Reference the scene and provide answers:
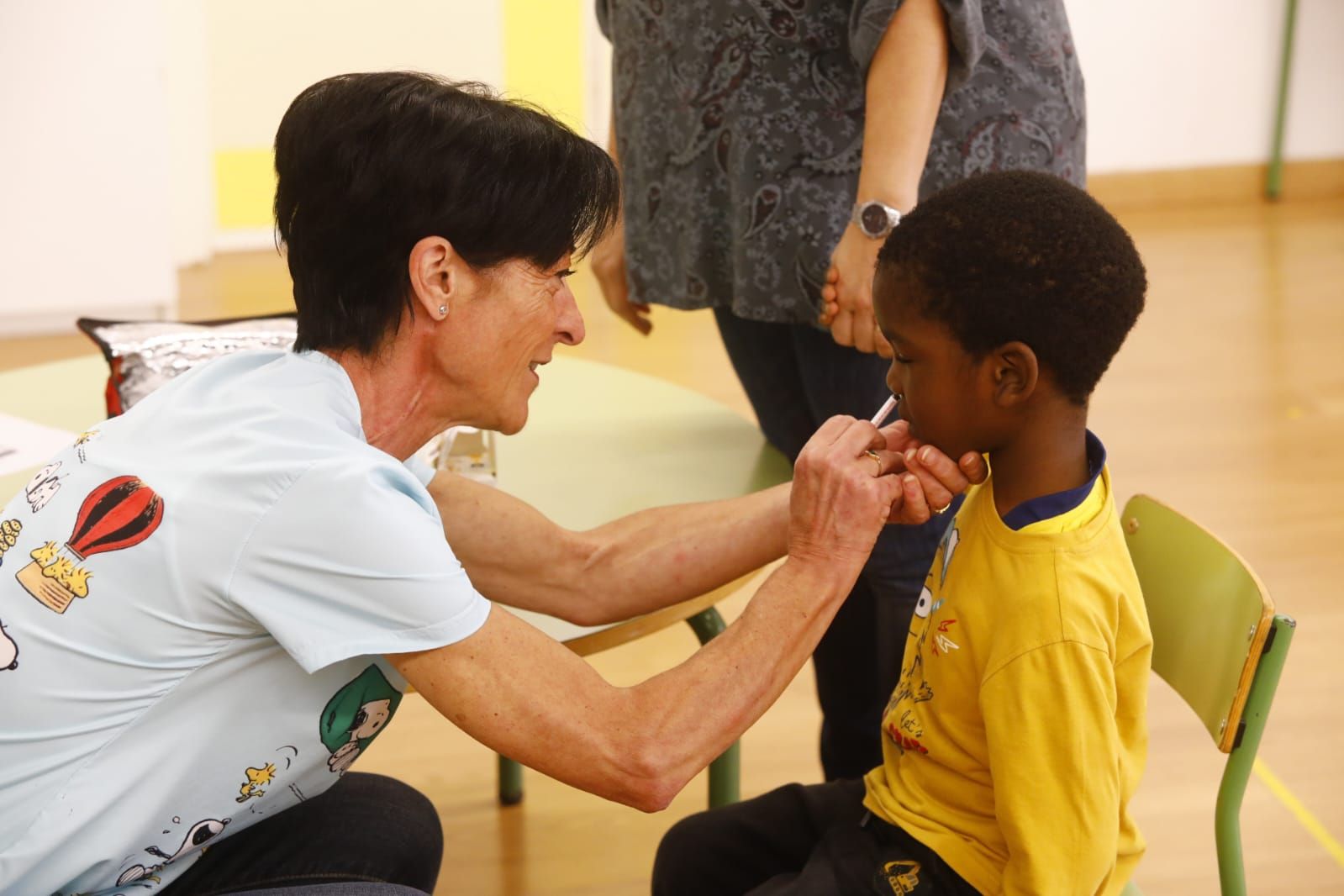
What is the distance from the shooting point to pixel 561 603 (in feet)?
4.54

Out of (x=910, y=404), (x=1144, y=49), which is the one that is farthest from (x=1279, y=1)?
(x=910, y=404)

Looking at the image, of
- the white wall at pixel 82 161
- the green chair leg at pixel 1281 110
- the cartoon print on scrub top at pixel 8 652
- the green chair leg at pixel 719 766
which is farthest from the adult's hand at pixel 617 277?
the green chair leg at pixel 1281 110

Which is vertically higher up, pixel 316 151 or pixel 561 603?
pixel 316 151

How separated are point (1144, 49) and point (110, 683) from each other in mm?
5646

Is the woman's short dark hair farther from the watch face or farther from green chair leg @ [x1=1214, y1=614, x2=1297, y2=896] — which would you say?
green chair leg @ [x1=1214, y1=614, x2=1297, y2=896]

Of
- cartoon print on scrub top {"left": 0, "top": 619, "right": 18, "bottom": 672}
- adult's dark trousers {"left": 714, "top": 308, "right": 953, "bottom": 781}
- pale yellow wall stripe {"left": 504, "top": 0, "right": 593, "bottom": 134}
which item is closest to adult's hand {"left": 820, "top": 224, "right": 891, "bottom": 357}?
adult's dark trousers {"left": 714, "top": 308, "right": 953, "bottom": 781}

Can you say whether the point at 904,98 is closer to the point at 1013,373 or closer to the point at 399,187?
the point at 1013,373

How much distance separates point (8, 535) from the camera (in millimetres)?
1146

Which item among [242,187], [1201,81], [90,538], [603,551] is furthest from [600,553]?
[1201,81]

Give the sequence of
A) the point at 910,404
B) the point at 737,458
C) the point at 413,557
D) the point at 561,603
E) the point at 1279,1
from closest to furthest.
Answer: the point at 413,557
the point at 910,404
the point at 561,603
the point at 737,458
the point at 1279,1

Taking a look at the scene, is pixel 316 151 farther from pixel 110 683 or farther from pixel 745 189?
pixel 745 189

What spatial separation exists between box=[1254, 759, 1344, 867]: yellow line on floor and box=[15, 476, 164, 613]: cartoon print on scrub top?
1684 mm

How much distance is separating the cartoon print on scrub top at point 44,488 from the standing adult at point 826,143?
76 centimetres

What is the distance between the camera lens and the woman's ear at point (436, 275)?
1105 millimetres
